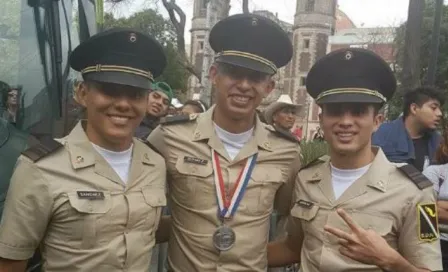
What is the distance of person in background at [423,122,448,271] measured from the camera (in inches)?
133

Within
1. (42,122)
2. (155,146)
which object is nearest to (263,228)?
(155,146)

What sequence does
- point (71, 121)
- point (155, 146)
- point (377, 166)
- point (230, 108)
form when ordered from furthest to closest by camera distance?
1. point (71, 121)
2. point (155, 146)
3. point (230, 108)
4. point (377, 166)

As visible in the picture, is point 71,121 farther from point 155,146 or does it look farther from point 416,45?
point 416,45

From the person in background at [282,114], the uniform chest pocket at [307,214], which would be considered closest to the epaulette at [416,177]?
the uniform chest pocket at [307,214]

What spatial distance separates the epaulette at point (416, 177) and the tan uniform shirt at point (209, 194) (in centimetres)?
65

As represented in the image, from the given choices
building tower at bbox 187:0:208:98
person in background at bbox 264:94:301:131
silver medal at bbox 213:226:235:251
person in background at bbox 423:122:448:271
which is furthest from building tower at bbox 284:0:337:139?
silver medal at bbox 213:226:235:251

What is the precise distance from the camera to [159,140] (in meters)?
3.03

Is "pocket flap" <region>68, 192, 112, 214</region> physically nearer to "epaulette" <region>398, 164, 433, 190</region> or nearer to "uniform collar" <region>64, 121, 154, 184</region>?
"uniform collar" <region>64, 121, 154, 184</region>

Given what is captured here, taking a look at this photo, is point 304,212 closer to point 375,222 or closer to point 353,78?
point 375,222

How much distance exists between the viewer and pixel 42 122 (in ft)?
10.6

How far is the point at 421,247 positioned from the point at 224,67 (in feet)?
4.21

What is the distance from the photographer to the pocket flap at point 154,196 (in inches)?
98.9

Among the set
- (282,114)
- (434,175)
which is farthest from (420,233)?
(282,114)

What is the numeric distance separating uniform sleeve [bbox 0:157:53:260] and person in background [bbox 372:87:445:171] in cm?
343
